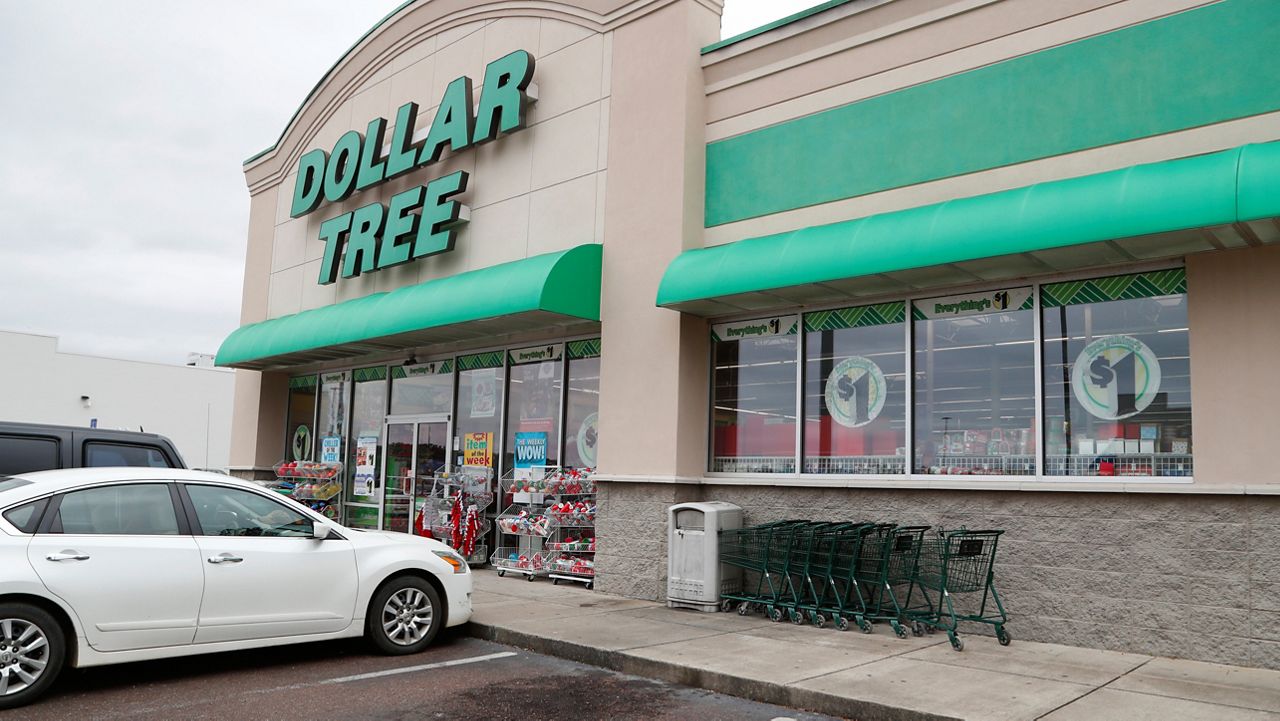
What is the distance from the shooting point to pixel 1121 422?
8.55 meters

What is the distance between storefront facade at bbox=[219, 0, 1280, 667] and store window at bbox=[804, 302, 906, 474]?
0.03 meters

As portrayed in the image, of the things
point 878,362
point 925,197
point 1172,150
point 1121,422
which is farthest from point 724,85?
point 1121,422

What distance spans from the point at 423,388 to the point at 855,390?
8.08 meters

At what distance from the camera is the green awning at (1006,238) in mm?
7316

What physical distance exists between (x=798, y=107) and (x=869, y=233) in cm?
237

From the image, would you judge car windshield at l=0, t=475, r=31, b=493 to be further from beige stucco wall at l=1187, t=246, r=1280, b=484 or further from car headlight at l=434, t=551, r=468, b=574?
beige stucco wall at l=1187, t=246, r=1280, b=484

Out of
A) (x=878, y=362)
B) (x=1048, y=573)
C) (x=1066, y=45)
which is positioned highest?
(x=1066, y=45)

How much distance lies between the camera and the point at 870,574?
923cm

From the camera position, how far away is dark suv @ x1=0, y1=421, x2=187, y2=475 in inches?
352

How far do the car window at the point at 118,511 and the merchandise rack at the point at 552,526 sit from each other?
5.67 metres

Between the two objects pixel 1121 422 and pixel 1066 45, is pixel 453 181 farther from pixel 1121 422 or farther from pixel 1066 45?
pixel 1121 422

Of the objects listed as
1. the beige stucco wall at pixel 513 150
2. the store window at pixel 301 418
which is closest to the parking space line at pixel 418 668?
the beige stucco wall at pixel 513 150

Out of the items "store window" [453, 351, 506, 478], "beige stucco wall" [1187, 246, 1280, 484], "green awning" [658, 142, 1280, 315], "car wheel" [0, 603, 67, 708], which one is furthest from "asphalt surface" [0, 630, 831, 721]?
"store window" [453, 351, 506, 478]

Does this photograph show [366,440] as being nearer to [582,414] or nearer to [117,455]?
[582,414]
